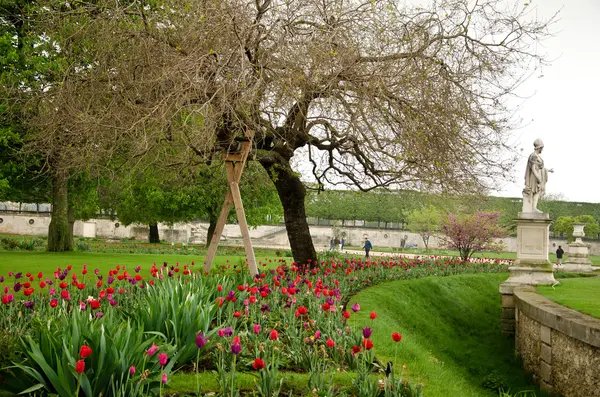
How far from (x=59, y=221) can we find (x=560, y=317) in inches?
672

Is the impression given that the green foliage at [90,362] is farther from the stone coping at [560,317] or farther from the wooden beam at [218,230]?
the wooden beam at [218,230]

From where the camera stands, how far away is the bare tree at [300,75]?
8.09 meters

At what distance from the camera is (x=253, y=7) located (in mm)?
9250

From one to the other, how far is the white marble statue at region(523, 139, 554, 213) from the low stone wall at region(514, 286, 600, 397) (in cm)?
340

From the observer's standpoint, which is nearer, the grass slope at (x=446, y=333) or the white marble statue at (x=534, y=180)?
the grass slope at (x=446, y=333)

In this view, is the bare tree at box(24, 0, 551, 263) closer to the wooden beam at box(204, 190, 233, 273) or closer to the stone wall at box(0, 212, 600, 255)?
the wooden beam at box(204, 190, 233, 273)

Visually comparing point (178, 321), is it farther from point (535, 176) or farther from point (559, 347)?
point (535, 176)

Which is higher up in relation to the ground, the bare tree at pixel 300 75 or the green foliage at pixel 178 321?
the bare tree at pixel 300 75

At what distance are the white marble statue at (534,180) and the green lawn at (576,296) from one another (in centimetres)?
190

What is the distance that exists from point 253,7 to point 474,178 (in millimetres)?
5229

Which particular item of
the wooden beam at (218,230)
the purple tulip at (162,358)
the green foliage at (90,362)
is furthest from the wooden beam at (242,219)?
the purple tulip at (162,358)

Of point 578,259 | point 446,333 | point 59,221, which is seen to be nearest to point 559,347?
point 446,333

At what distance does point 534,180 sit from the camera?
13219mm

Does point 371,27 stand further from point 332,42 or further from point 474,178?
point 474,178
